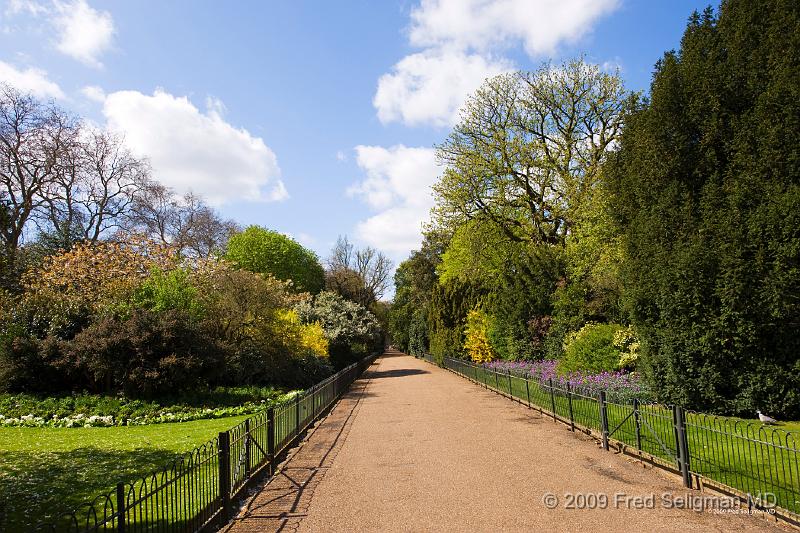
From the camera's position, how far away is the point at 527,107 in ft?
79.5

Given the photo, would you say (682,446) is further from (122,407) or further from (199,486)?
(122,407)

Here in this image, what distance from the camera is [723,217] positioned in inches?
428

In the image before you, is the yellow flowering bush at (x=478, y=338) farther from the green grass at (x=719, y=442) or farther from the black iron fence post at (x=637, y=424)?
the black iron fence post at (x=637, y=424)

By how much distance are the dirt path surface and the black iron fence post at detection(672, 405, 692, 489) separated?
0.63ft

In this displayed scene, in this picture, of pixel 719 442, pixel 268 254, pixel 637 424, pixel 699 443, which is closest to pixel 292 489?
pixel 637 424

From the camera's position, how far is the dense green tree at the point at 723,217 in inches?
400

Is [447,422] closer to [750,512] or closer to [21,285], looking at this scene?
[750,512]

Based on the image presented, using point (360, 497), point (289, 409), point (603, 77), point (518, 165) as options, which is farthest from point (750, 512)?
point (603, 77)

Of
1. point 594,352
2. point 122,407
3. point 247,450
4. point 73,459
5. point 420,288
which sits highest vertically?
point 420,288

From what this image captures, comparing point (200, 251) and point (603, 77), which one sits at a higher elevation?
point (603, 77)

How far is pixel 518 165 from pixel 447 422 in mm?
14915

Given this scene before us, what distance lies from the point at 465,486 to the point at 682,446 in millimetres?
2893

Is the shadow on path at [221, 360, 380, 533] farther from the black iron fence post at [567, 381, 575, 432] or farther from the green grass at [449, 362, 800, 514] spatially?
the green grass at [449, 362, 800, 514]

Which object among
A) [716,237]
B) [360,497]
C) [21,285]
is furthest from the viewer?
[21,285]
